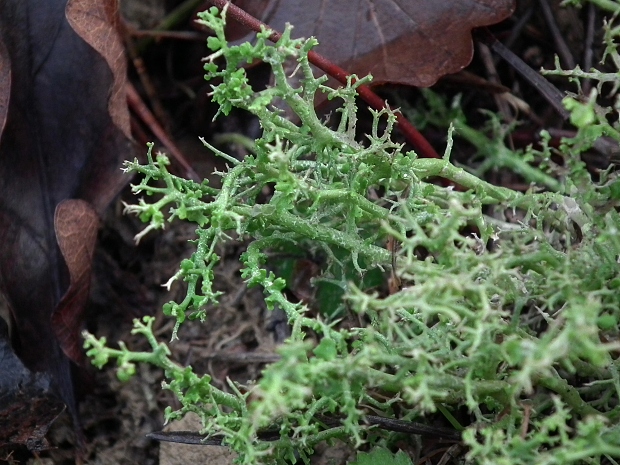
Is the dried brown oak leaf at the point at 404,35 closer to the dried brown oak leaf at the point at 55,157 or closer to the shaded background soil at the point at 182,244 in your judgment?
the shaded background soil at the point at 182,244

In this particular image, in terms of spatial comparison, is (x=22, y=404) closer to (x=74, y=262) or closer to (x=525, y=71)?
(x=74, y=262)

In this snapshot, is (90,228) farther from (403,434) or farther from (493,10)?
(493,10)

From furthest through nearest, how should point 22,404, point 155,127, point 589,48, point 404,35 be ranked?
point 155,127 < point 589,48 < point 404,35 < point 22,404

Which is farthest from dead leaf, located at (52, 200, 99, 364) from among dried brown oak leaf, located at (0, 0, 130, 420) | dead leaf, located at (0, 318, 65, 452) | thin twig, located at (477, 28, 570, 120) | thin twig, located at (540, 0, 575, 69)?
thin twig, located at (540, 0, 575, 69)

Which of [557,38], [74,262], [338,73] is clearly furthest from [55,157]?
[557,38]

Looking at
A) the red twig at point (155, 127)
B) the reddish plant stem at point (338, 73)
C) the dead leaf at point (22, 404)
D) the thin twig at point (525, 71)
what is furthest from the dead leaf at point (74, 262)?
the thin twig at point (525, 71)

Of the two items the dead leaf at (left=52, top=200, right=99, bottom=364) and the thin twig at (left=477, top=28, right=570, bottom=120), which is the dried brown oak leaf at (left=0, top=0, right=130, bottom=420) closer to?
the dead leaf at (left=52, top=200, right=99, bottom=364)

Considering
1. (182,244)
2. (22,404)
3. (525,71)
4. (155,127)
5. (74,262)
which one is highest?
(525,71)
